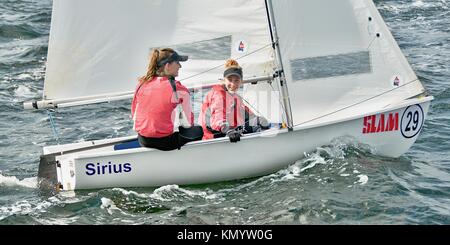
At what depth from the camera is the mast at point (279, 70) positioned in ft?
24.7

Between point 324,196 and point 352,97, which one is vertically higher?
point 352,97

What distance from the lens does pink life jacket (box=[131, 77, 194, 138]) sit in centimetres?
718

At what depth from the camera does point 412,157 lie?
835cm

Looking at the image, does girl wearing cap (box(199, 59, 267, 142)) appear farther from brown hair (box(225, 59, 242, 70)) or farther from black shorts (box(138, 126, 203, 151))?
black shorts (box(138, 126, 203, 151))

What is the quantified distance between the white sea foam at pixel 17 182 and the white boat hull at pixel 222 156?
481 mm

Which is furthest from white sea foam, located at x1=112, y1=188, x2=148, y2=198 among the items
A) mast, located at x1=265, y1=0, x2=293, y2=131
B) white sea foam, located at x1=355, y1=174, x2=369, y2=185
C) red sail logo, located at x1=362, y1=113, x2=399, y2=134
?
red sail logo, located at x1=362, y1=113, x2=399, y2=134

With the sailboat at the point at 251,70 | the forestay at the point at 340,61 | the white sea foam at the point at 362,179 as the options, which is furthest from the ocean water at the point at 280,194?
the forestay at the point at 340,61

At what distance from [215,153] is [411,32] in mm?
8460

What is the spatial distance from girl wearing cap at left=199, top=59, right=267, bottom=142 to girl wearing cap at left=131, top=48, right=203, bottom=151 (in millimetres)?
396

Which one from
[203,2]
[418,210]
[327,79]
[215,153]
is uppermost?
[203,2]

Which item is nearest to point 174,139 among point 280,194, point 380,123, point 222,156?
point 222,156

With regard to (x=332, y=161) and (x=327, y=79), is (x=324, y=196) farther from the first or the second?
(x=327, y=79)

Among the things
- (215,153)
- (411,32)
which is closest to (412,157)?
(215,153)
